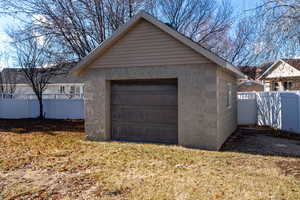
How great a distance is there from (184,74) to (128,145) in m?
3.18

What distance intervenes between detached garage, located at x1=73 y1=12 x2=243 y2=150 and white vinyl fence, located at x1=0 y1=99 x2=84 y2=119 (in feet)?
26.3

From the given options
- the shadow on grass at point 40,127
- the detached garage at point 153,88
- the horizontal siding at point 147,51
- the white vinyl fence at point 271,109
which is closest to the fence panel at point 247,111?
the white vinyl fence at point 271,109

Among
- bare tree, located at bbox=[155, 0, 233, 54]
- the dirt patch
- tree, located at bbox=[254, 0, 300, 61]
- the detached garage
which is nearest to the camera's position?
the dirt patch

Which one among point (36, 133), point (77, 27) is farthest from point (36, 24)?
point (36, 133)

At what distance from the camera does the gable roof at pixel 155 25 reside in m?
7.01

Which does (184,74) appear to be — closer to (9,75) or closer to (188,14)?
(188,14)

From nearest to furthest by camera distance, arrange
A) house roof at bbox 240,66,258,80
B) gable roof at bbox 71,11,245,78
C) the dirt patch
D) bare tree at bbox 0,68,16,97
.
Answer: the dirt patch
gable roof at bbox 71,11,245,78
house roof at bbox 240,66,258,80
bare tree at bbox 0,68,16,97

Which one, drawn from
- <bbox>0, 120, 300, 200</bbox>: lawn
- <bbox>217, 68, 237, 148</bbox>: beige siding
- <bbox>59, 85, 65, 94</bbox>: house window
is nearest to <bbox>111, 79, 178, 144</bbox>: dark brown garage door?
<bbox>0, 120, 300, 200</bbox>: lawn

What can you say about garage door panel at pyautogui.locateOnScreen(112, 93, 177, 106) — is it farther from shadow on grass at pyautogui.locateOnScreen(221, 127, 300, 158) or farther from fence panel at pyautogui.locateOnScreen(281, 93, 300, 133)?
fence panel at pyautogui.locateOnScreen(281, 93, 300, 133)

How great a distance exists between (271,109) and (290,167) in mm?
7335

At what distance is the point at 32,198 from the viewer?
4.16 metres

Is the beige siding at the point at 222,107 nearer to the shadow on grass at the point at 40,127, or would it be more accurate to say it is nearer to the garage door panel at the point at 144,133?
the garage door panel at the point at 144,133

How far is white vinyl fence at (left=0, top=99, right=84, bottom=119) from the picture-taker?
654 inches

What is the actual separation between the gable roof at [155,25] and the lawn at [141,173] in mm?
2889
